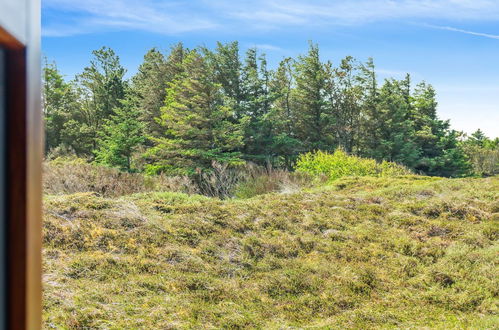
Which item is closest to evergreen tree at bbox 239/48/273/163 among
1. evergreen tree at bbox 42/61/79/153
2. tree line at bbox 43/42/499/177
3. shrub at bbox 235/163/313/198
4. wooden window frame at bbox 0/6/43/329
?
tree line at bbox 43/42/499/177

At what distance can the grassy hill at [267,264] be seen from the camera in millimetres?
3684

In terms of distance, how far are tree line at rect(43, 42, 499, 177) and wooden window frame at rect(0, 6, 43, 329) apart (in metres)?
18.1

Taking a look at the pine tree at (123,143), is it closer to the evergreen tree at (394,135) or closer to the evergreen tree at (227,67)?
the evergreen tree at (227,67)

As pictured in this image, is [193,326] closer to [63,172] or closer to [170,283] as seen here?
[170,283]

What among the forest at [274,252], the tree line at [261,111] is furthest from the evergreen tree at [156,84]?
the forest at [274,252]

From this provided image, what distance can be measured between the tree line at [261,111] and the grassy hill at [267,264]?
495 inches

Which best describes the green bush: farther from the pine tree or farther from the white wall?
the white wall

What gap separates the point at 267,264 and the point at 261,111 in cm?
1702

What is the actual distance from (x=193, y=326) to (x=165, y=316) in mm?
294

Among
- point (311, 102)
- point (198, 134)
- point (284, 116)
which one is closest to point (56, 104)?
point (198, 134)

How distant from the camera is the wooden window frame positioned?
505 millimetres

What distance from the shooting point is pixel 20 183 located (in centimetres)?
52

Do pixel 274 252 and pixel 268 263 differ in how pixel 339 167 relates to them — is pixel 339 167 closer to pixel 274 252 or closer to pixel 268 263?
pixel 274 252

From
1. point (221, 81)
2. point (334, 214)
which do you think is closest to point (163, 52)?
point (221, 81)
